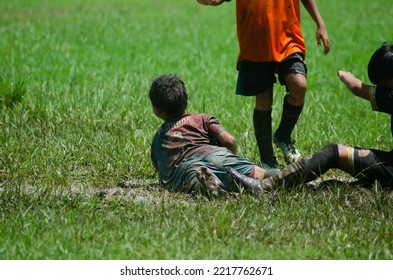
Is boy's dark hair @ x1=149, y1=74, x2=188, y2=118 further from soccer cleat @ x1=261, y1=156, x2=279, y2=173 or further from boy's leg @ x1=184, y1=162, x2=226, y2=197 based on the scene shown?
soccer cleat @ x1=261, y1=156, x2=279, y2=173

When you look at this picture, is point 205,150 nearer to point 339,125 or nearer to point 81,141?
point 81,141

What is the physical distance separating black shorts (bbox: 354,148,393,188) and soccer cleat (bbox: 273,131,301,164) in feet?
2.47

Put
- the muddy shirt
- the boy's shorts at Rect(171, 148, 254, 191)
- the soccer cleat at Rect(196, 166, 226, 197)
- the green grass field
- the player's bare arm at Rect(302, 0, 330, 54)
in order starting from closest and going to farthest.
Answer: the green grass field → the soccer cleat at Rect(196, 166, 226, 197) → the boy's shorts at Rect(171, 148, 254, 191) → the muddy shirt → the player's bare arm at Rect(302, 0, 330, 54)

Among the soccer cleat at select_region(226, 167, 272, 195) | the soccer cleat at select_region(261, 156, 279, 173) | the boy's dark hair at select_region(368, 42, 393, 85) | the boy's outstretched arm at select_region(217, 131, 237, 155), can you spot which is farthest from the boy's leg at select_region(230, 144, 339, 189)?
the soccer cleat at select_region(261, 156, 279, 173)

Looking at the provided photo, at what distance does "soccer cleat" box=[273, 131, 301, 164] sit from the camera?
6.19 m

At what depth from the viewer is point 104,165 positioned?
6199 millimetres

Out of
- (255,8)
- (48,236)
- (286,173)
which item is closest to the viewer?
(48,236)

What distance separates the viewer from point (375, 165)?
545 cm

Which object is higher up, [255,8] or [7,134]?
[255,8]

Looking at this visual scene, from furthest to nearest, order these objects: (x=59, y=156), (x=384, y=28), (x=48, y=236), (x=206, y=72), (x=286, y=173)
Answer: (x=384, y=28)
(x=206, y=72)
(x=59, y=156)
(x=286, y=173)
(x=48, y=236)

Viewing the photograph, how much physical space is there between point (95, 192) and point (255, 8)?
1.68 metres

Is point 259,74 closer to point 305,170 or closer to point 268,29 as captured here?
point 268,29

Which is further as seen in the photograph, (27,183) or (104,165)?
(104,165)

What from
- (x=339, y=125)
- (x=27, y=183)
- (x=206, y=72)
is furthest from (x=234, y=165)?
(x=206, y=72)
